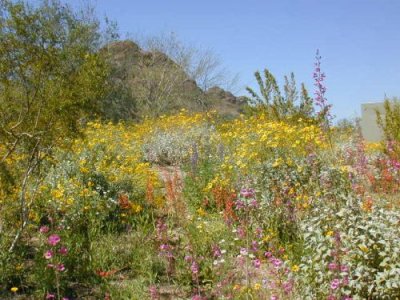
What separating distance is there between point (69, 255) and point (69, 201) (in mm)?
1037

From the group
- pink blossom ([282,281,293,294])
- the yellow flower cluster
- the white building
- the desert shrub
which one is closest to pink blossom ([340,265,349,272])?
the desert shrub

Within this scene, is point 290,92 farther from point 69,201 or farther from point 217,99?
point 217,99

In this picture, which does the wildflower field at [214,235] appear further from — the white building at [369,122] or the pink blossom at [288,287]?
the white building at [369,122]

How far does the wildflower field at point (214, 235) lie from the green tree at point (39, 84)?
1.19 feet

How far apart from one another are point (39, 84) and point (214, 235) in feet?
7.73

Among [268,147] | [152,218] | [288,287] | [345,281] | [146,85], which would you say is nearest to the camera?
[345,281]

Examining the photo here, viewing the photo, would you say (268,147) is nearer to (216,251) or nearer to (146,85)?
(216,251)

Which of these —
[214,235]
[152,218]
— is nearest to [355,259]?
[214,235]

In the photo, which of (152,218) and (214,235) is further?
(152,218)

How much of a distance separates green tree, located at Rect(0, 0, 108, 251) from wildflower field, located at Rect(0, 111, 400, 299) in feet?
1.19

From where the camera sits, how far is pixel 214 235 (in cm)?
492

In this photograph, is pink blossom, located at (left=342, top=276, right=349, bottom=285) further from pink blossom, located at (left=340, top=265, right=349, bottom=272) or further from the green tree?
the green tree

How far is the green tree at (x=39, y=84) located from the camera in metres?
4.44

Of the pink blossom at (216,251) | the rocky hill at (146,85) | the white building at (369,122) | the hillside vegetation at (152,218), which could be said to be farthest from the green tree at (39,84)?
the white building at (369,122)
